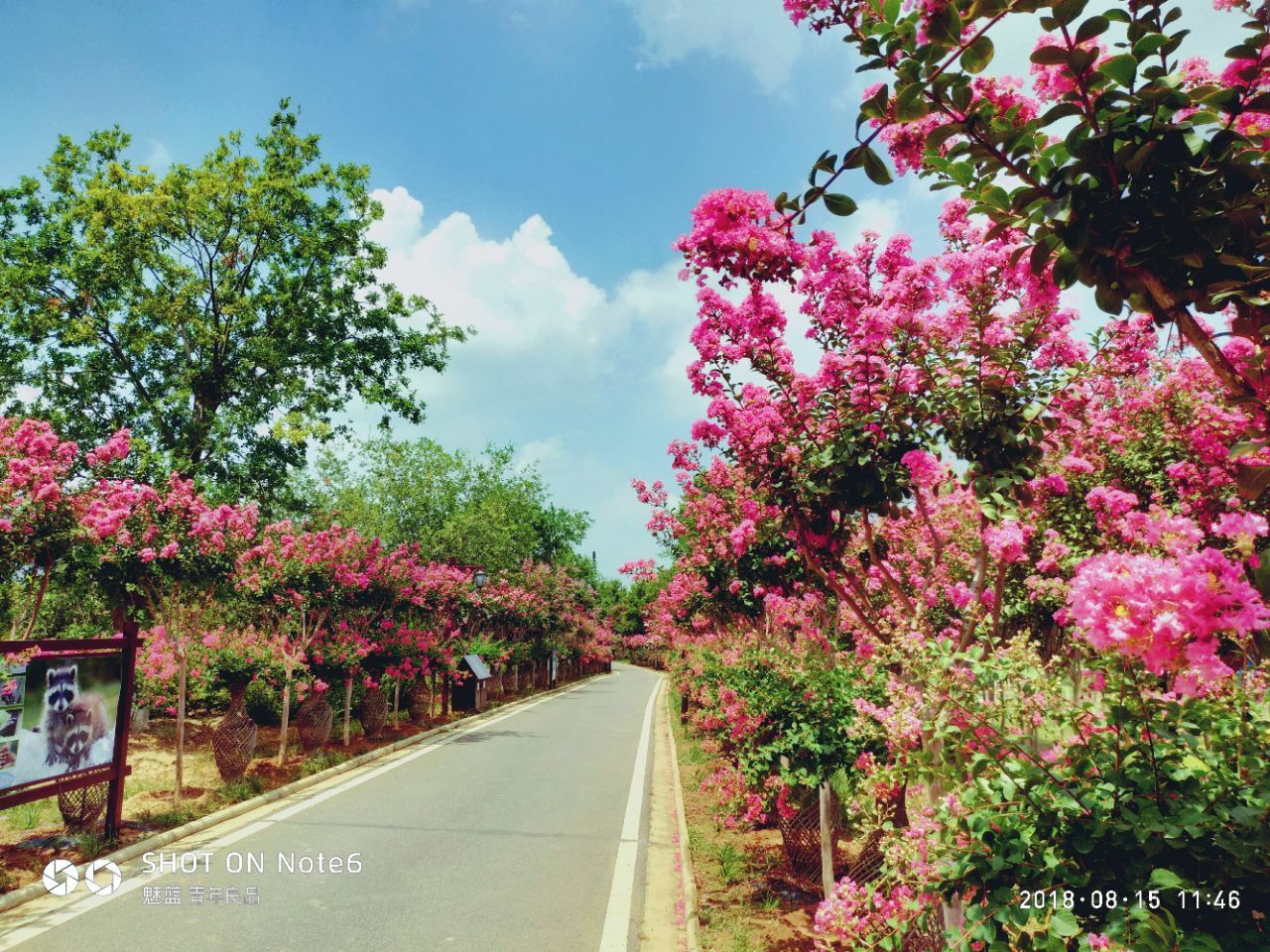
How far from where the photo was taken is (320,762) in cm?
1041

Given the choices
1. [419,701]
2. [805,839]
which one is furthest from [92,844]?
[419,701]

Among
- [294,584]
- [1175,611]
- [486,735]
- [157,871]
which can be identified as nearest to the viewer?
[1175,611]

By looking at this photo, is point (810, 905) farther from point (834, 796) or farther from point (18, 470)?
point (18, 470)

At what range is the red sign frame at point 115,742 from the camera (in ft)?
19.4

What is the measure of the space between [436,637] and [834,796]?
13.0 m

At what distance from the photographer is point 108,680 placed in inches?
277

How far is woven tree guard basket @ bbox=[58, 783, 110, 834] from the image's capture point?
21.8ft

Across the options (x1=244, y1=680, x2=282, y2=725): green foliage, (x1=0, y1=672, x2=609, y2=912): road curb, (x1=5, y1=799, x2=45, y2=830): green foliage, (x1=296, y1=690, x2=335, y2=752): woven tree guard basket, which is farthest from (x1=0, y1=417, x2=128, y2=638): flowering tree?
(x1=244, y1=680, x2=282, y2=725): green foliage

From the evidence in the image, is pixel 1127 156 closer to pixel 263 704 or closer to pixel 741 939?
pixel 741 939

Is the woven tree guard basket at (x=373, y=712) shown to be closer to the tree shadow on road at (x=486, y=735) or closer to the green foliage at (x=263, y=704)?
the tree shadow on road at (x=486, y=735)

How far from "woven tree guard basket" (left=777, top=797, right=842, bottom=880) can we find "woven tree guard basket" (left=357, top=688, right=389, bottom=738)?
32.7 feet

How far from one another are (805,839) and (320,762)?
26.2ft

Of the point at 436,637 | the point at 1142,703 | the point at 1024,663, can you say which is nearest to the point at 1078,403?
the point at 1024,663

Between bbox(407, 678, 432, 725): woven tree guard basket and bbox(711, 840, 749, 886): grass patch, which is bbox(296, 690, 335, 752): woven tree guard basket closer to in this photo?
bbox(407, 678, 432, 725): woven tree guard basket
